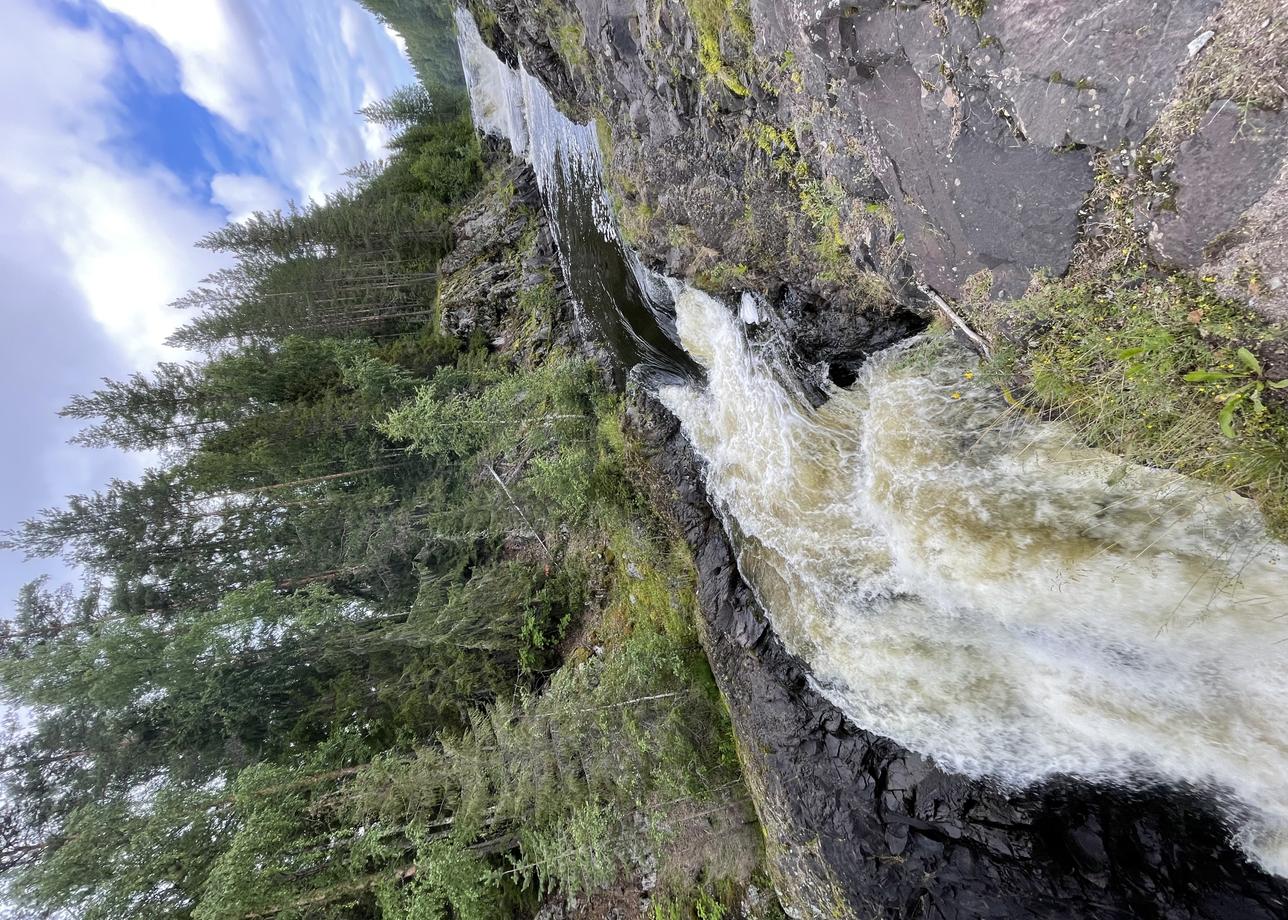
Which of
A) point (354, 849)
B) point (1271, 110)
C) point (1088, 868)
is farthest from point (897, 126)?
point (354, 849)

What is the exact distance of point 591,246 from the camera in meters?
14.5

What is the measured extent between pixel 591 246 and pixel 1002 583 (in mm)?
11855

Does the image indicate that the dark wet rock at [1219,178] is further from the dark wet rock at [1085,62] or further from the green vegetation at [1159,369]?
the dark wet rock at [1085,62]

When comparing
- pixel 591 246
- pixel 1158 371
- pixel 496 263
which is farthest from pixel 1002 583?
pixel 496 263

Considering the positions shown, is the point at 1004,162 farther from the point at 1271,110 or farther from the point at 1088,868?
the point at 1088,868

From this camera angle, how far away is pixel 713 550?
923 cm

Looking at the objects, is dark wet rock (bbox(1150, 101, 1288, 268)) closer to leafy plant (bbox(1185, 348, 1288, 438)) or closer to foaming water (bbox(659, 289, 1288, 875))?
leafy plant (bbox(1185, 348, 1288, 438))

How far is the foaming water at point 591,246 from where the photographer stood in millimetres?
12109

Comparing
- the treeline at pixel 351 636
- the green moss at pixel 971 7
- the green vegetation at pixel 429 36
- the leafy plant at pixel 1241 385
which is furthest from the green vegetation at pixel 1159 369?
the green vegetation at pixel 429 36

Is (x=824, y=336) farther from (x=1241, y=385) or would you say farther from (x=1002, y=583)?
(x=1241, y=385)

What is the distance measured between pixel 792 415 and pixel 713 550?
7.88ft

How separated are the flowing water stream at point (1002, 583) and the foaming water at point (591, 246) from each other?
2.64 meters

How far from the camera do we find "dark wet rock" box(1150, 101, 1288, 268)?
3.15 metres

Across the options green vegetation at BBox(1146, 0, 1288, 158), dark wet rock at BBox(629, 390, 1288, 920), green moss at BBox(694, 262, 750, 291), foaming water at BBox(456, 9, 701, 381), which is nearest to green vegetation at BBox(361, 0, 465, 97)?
foaming water at BBox(456, 9, 701, 381)
